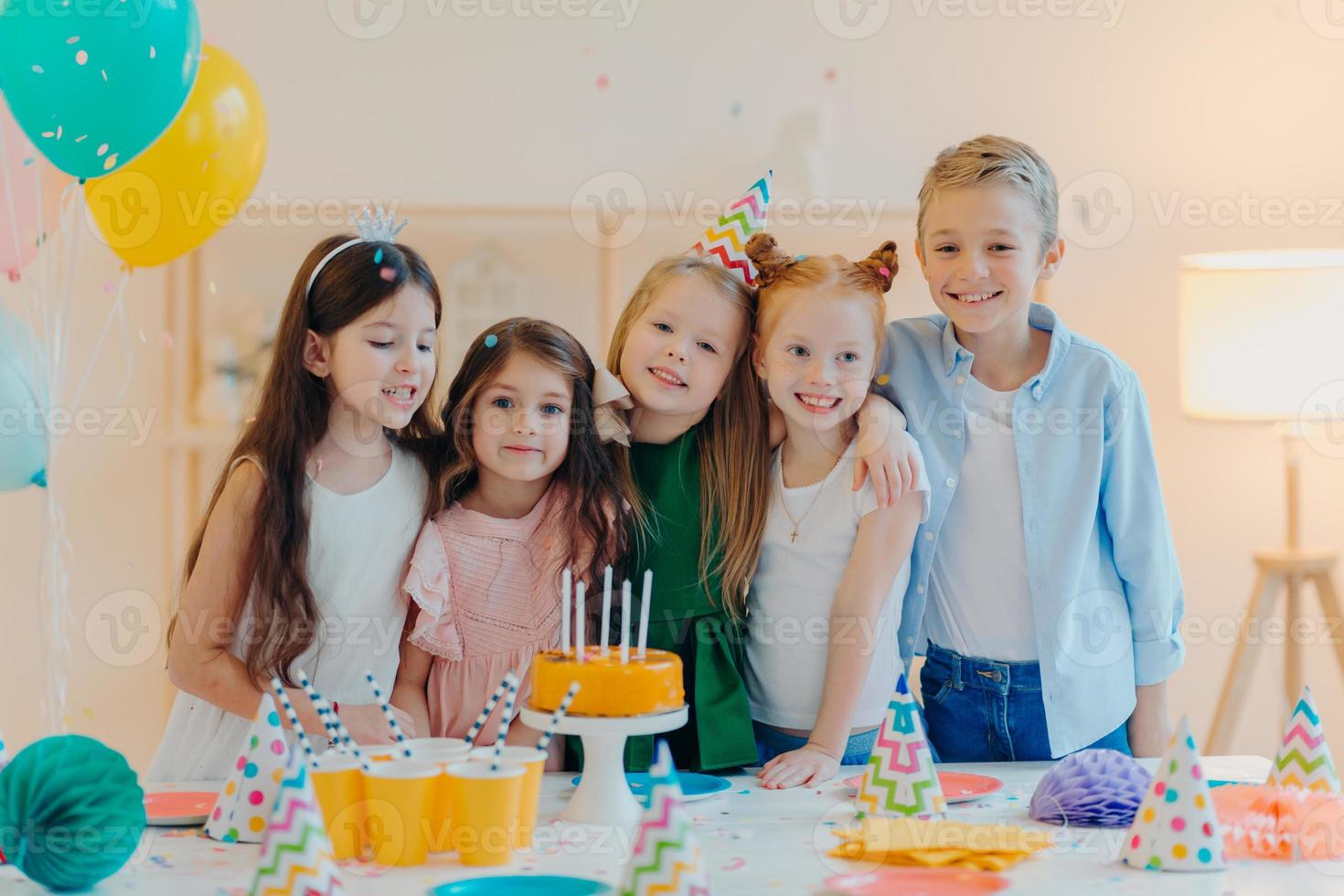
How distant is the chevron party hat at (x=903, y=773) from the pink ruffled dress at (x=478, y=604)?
538 millimetres

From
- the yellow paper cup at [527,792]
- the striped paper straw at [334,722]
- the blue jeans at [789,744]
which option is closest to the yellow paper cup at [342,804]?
the striped paper straw at [334,722]

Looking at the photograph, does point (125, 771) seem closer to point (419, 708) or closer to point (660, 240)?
point (419, 708)

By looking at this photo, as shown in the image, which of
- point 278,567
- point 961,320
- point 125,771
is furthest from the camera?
point 961,320

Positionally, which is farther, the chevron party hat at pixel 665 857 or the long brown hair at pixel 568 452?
the long brown hair at pixel 568 452

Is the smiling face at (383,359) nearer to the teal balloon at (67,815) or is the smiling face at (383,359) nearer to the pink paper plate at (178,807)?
the pink paper plate at (178,807)

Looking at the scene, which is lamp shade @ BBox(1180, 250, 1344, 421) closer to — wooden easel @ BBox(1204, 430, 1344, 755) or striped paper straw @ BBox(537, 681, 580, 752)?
wooden easel @ BBox(1204, 430, 1344, 755)

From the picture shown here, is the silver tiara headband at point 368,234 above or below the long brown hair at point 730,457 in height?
above

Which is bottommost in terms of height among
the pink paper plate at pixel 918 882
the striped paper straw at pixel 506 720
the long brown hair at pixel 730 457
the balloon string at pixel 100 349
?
the pink paper plate at pixel 918 882

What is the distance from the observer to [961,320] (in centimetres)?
184

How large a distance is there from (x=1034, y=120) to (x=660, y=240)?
3.40 feet

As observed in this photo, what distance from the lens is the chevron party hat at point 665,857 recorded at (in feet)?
3.28

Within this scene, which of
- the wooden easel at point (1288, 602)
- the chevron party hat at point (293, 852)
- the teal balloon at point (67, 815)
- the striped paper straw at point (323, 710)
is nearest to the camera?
the chevron party hat at point (293, 852)

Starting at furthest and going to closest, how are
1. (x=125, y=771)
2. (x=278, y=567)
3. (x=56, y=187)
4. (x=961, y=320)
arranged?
1. (x=56, y=187)
2. (x=961, y=320)
3. (x=278, y=567)
4. (x=125, y=771)

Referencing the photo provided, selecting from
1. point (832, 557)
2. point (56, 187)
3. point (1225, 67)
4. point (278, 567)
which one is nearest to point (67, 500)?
point (56, 187)
